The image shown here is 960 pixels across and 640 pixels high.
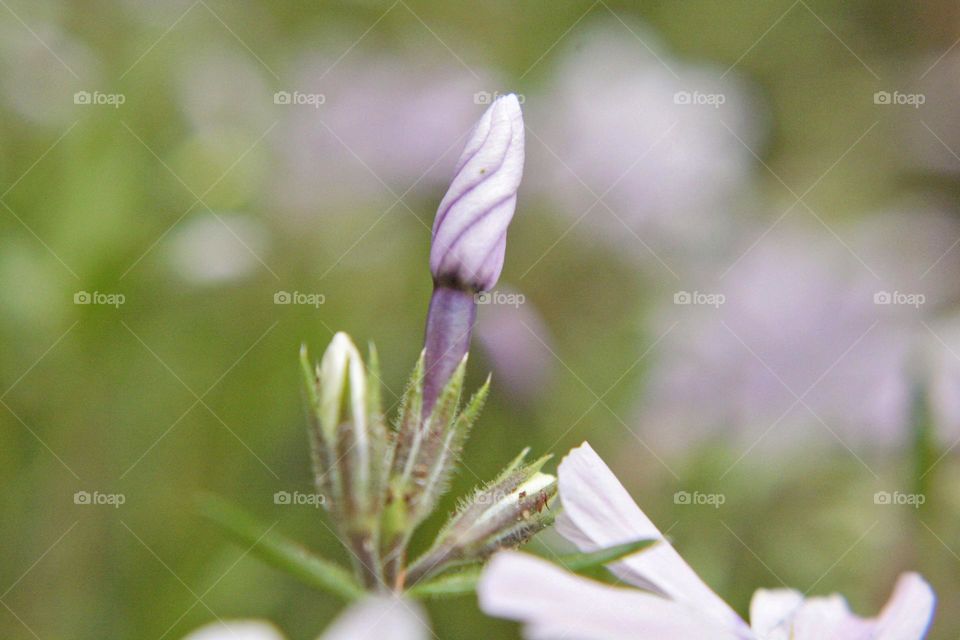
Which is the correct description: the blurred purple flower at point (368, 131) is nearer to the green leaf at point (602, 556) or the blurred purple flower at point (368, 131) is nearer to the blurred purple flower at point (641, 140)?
the blurred purple flower at point (641, 140)

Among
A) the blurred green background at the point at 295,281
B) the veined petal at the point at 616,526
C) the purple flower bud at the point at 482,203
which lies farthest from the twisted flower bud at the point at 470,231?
the blurred green background at the point at 295,281

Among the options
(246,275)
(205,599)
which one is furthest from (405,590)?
(246,275)

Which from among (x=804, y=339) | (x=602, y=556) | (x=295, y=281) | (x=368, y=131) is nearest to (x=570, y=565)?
(x=602, y=556)

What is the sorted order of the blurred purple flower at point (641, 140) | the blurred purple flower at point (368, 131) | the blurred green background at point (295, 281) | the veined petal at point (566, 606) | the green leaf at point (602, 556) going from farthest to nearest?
the blurred purple flower at point (641, 140) → the blurred purple flower at point (368, 131) → the blurred green background at point (295, 281) → the green leaf at point (602, 556) → the veined petal at point (566, 606)

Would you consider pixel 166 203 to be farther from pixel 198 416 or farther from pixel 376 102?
pixel 376 102

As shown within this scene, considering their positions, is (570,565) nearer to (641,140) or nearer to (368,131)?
(368,131)

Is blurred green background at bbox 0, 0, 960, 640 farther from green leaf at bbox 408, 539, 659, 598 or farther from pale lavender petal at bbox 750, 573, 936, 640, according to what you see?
green leaf at bbox 408, 539, 659, 598

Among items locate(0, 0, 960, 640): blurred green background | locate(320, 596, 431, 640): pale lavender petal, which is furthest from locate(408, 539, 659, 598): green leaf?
locate(0, 0, 960, 640): blurred green background
